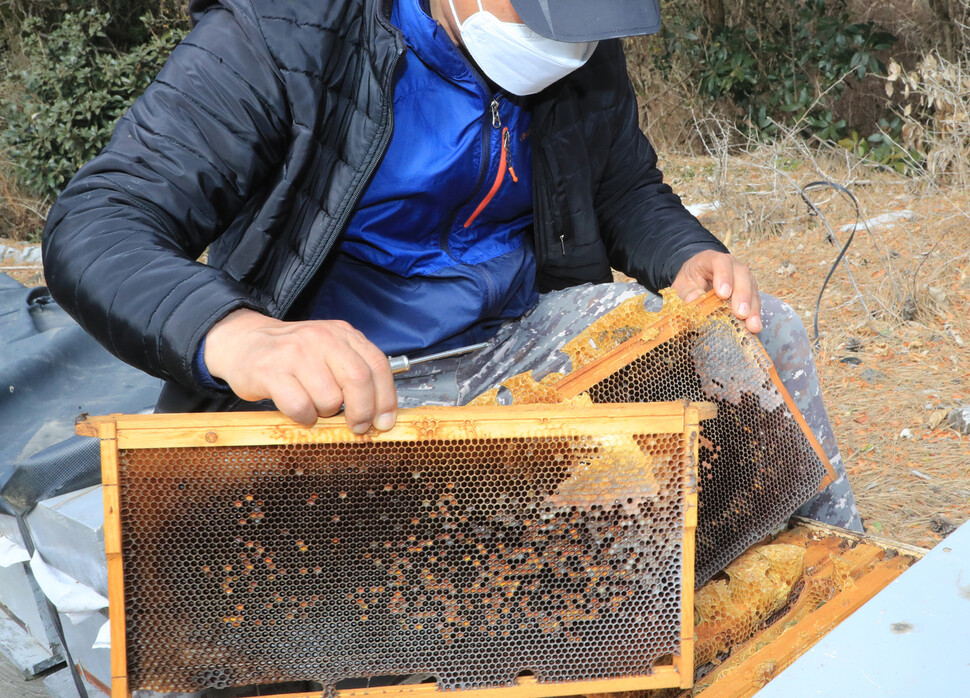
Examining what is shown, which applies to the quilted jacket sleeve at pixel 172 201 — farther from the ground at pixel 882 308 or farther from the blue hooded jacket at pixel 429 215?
the ground at pixel 882 308

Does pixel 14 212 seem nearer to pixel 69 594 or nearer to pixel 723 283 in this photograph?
pixel 69 594

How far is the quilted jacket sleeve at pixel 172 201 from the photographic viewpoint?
153cm

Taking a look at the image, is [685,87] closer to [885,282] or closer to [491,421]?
[885,282]

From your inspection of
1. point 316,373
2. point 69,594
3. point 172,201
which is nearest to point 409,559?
point 316,373

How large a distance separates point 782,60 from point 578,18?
7.62m

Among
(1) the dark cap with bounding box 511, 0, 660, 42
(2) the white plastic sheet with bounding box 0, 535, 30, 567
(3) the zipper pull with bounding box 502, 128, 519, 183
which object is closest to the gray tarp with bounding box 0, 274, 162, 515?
(2) the white plastic sheet with bounding box 0, 535, 30, 567

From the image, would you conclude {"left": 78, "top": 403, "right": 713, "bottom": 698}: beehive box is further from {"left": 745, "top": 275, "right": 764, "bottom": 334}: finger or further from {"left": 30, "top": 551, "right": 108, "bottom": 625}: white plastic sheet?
{"left": 30, "top": 551, "right": 108, "bottom": 625}: white plastic sheet

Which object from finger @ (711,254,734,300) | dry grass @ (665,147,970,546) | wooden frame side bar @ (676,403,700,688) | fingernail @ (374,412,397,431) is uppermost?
fingernail @ (374,412,397,431)

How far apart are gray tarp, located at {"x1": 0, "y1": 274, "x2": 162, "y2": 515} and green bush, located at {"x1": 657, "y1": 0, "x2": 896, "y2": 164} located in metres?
6.59

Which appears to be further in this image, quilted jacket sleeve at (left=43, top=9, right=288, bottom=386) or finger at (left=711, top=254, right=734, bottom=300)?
finger at (left=711, top=254, right=734, bottom=300)

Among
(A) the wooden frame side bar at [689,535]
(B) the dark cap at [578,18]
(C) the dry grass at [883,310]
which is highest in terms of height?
(B) the dark cap at [578,18]

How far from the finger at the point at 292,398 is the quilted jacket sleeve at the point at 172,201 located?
0.77ft

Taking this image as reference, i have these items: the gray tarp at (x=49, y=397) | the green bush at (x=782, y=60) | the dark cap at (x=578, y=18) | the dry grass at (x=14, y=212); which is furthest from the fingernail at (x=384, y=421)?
the dry grass at (x=14, y=212)

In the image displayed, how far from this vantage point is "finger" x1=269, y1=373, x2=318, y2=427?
133cm
